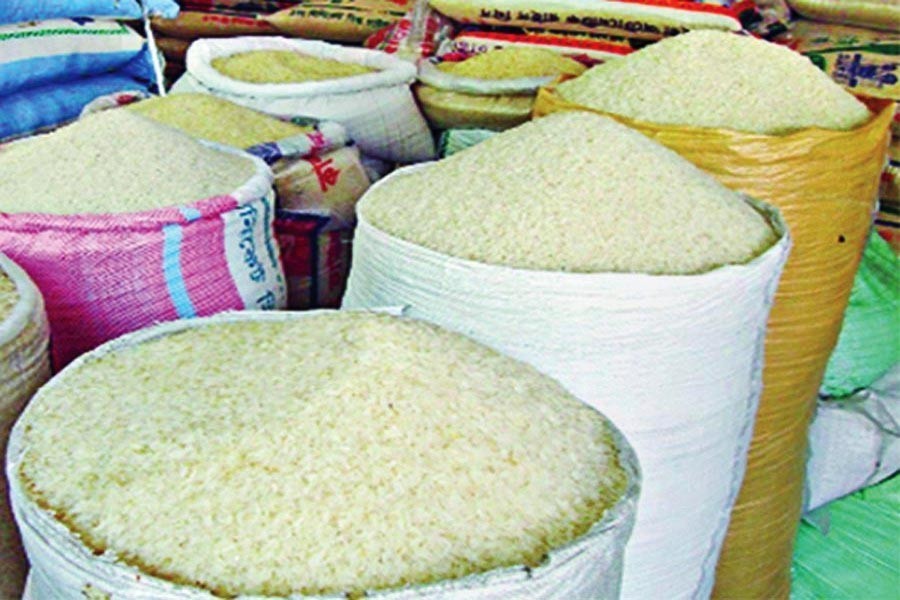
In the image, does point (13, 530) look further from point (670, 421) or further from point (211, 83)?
point (211, 83)

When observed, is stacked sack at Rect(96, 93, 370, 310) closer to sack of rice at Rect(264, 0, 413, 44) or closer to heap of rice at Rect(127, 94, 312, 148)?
heap of rice at Rect(127, 94, 312, 148)

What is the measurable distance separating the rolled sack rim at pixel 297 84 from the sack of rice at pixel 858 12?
3.04 ft

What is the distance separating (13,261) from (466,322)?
44cm

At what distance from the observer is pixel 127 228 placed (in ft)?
3.33

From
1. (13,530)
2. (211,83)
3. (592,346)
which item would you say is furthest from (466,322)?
(211,83)

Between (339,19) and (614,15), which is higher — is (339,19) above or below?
below

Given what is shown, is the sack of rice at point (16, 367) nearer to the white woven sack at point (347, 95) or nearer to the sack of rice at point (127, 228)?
the sack of rice at point (127, 228)

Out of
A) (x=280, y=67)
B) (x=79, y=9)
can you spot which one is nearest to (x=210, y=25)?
(x=79, y=9)

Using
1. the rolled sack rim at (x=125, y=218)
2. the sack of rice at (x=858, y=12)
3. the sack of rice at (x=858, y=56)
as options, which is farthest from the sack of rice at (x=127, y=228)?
the sack of rice at (x=858, y=12)

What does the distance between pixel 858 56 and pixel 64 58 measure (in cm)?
149

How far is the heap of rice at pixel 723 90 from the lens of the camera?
1250mm

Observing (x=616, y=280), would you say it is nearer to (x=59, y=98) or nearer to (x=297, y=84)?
(x=297, y=84)

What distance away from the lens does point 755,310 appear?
102cm

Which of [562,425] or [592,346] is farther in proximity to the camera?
[592,346]
